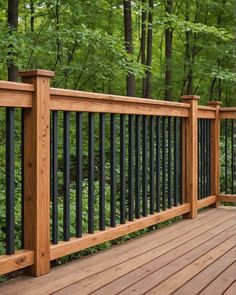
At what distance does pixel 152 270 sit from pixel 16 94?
1328 millimetres

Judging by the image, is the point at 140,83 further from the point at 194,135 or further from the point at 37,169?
the point at 37,169

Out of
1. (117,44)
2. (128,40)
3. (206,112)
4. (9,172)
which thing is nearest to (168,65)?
(128,40)

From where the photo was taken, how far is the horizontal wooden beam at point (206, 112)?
507cm

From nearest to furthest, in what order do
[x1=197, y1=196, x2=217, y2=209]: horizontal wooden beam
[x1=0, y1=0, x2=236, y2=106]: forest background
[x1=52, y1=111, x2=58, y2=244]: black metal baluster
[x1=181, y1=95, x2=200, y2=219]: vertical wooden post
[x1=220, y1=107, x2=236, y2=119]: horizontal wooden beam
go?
[x1=52, y1=111, x2=58, y2=244]: black metal baluster → [x1=181, y1=95, x2=200, y2=219]: vertical wooden post → [x1=197, y1=196, x2=217, y2=209]: horizontal wooden beam → [x1=220, y1=107, x2=236, y2=119]: horizontal wooden beam → [x1=0, y1=0, x2=236, y2=106]: forest background

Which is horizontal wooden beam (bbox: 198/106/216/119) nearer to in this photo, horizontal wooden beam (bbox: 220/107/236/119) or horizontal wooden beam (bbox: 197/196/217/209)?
horizontal wooden beam (bbox: 220/107/236/119)

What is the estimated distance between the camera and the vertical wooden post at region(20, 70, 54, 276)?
8.64 ft

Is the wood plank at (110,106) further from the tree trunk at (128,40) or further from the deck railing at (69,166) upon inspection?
the tree trunk at (128,40)

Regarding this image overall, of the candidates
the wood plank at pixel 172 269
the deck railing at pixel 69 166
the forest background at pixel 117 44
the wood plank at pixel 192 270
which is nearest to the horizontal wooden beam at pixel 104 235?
the deck railing at pixel 69 166

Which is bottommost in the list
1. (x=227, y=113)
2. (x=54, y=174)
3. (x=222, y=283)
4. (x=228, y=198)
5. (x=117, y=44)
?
(x=222, y=283)

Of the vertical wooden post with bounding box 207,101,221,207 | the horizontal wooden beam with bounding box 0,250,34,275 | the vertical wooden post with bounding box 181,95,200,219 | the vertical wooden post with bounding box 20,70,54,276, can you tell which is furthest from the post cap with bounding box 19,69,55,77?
the vertical wooden post with bounding box 207,101,221,207

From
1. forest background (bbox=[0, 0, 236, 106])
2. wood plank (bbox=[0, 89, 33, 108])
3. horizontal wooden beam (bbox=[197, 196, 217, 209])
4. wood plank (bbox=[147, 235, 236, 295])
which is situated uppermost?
forest background (bbox=[0, 0, 236, 106])

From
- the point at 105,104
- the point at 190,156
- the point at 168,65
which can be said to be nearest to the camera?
the point at 105,104

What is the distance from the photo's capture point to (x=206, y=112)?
5.30m

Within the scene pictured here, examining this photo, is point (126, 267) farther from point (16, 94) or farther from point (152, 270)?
point (16, 94)
